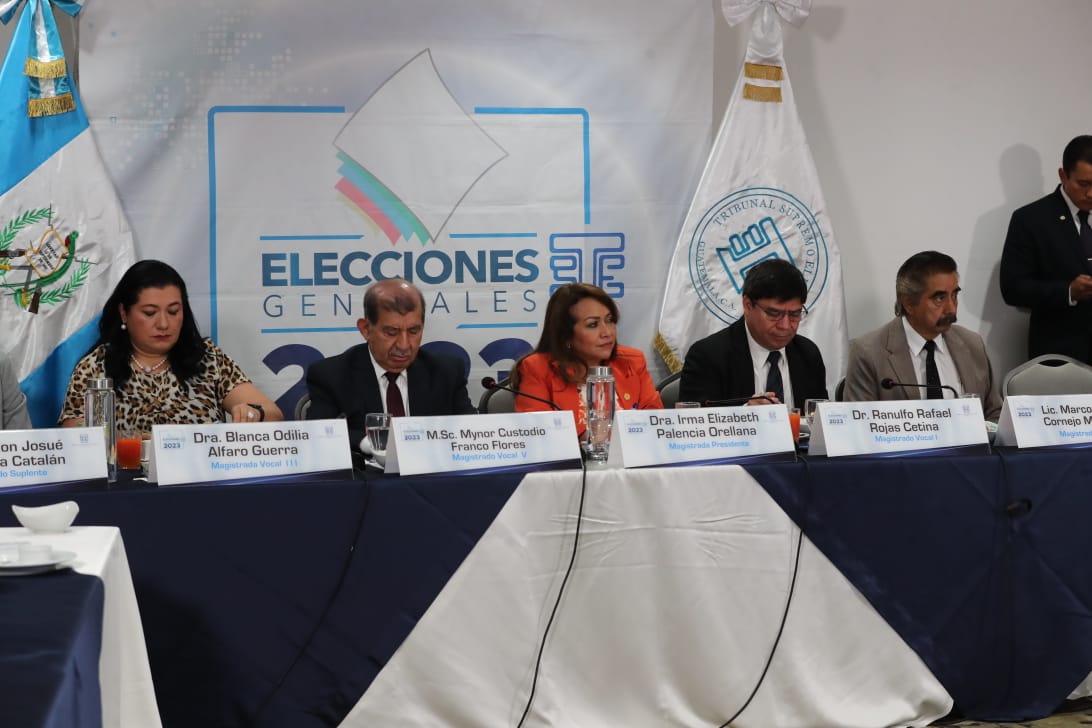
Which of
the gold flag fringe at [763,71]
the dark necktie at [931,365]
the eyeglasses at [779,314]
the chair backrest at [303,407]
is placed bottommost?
the chair backrest at [303,407]

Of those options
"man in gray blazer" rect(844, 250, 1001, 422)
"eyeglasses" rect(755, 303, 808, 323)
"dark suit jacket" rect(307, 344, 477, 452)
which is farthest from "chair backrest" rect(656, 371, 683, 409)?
"dark suit jacket" rect(307, 344, 477, 452)

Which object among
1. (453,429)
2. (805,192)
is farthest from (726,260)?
(453,429)

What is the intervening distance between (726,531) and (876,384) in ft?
4.11

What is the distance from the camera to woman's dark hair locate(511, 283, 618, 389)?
3.27 m

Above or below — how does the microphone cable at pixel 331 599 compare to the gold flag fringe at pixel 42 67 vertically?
below

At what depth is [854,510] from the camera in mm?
2535

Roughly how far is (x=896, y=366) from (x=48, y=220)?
2669 mm

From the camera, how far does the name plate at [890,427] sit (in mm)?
2562

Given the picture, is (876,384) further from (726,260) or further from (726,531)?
(726,531)

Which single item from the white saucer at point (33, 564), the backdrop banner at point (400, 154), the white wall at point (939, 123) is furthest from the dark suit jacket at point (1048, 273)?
the white saucer at point (33, 564)

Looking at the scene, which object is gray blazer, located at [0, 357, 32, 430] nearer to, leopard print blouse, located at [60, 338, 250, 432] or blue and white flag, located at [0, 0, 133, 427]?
leopard print blouse, located at [60, 338, 250, 432]

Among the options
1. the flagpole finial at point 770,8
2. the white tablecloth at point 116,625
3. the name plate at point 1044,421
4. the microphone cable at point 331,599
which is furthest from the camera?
the flagpole finial at point 770,8

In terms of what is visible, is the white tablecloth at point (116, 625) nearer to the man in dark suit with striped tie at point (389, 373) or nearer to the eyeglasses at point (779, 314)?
the man in dark suit with striped tie at point (389, 373)

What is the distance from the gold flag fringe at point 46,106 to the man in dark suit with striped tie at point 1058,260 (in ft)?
11.1
